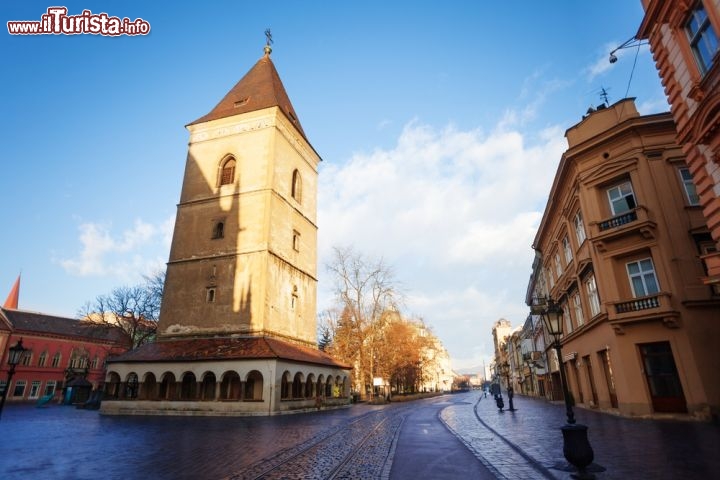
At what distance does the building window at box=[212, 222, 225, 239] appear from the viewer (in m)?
32.0

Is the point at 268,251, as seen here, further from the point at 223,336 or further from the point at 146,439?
the point at 146,439

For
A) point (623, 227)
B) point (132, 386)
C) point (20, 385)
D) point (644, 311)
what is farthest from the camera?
point (20, 385)

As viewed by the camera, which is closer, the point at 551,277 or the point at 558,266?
the point at 558,266

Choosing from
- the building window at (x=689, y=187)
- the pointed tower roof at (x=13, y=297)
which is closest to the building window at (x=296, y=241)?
the building window at (x=689, y=187)

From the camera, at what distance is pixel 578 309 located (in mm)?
23984

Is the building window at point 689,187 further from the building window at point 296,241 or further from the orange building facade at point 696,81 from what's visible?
the building window at point 296,241

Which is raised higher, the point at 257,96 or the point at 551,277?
the point at 257,96

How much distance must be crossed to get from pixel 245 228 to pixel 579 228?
2275 cm

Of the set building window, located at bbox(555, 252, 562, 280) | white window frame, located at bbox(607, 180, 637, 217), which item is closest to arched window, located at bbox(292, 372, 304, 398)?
building window, located at bbox(555, 252, 562, 280)

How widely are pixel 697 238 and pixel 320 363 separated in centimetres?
2401

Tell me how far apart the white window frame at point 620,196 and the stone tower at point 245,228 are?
71.2 feet

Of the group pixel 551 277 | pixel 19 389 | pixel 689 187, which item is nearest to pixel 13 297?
pixel 19 389

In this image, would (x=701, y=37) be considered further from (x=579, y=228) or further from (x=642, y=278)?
(x=579, y=228)

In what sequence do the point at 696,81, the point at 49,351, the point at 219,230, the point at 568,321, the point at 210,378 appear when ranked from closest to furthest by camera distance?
the point at 696,81, the point at 210,378, the point at 568,321, the point at 219,230, the point at 49,351
